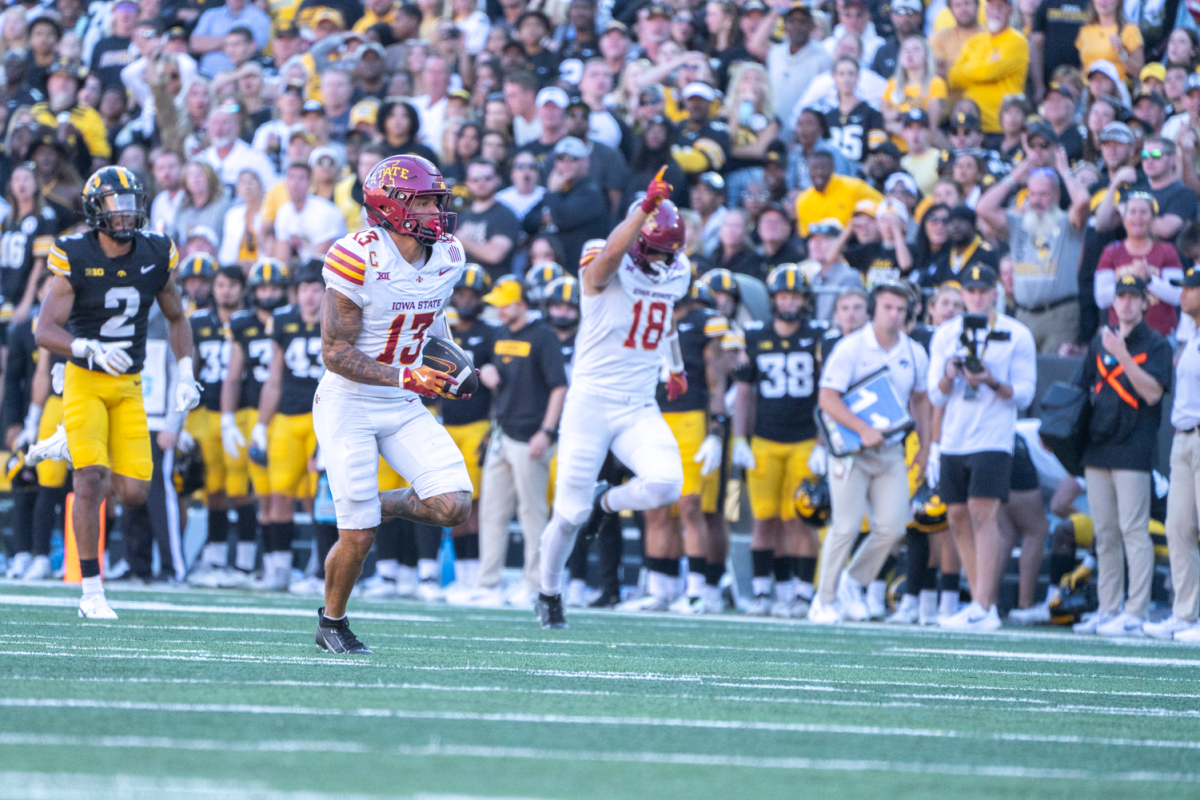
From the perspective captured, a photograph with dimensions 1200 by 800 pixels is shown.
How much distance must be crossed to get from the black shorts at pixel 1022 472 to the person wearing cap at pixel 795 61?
433cm

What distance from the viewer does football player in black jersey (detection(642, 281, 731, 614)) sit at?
11.0 meters

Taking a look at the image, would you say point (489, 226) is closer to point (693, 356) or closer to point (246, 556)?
point (693, 356)

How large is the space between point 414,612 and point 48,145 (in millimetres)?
6125

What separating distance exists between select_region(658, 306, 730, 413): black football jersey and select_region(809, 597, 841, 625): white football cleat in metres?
1.61

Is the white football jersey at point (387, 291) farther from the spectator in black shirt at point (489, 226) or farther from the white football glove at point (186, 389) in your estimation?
the spectator in black shirt at point (489, 226)

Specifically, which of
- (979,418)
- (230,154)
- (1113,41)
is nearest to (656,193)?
(979,418)

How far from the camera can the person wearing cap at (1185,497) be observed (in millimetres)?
Answer: 9242

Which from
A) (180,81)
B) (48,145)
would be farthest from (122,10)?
(48,145)

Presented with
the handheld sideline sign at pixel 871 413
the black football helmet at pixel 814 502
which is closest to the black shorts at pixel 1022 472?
the handheld sideline sign at pixel 871 413

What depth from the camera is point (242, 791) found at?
10.6ft

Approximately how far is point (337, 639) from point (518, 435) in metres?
5.36

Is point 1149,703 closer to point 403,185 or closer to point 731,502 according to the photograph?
point 403,185

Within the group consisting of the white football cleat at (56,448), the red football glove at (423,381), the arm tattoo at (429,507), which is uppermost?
the red football glove at (423,381)

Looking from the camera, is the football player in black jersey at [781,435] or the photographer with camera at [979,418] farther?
the football player in black jersey at [781,435]
